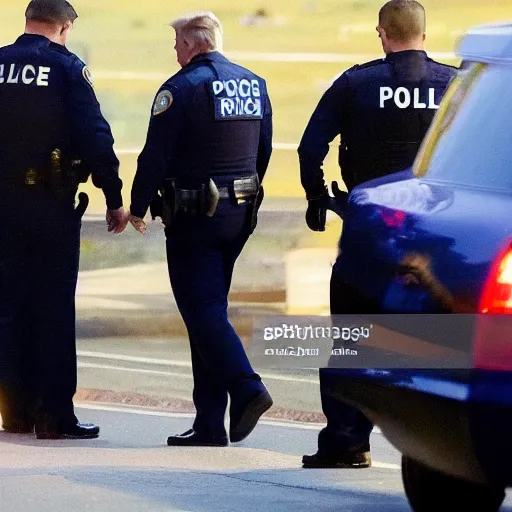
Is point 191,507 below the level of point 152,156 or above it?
below

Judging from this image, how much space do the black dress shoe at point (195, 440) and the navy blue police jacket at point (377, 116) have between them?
1.06 m

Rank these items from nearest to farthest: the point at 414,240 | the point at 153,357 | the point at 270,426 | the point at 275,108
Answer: the point at 414,240 < the point at 270,426 < the point at 153,357 < the point at 275,108

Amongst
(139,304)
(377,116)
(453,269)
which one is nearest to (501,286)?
(453,269)

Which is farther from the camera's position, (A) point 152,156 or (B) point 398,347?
(A) point 152,156

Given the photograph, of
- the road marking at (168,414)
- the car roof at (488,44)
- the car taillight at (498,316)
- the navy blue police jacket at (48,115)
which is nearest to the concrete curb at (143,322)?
the road marking at (168,414)

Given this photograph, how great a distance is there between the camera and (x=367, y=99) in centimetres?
716

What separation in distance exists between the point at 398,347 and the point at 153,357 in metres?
5.40

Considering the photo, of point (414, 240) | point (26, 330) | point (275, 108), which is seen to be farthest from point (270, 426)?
point (275, 108)

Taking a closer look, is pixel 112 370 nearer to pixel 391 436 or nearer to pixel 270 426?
pixel 270 426

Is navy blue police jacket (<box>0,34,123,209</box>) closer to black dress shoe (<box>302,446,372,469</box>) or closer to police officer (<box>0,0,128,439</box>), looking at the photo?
police officer (<box>0,0,128,439</box>)

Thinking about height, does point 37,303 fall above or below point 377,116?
below

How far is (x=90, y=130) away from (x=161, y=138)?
33 cm

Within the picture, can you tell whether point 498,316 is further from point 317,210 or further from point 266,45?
point 266,45

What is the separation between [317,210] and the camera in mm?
7414
